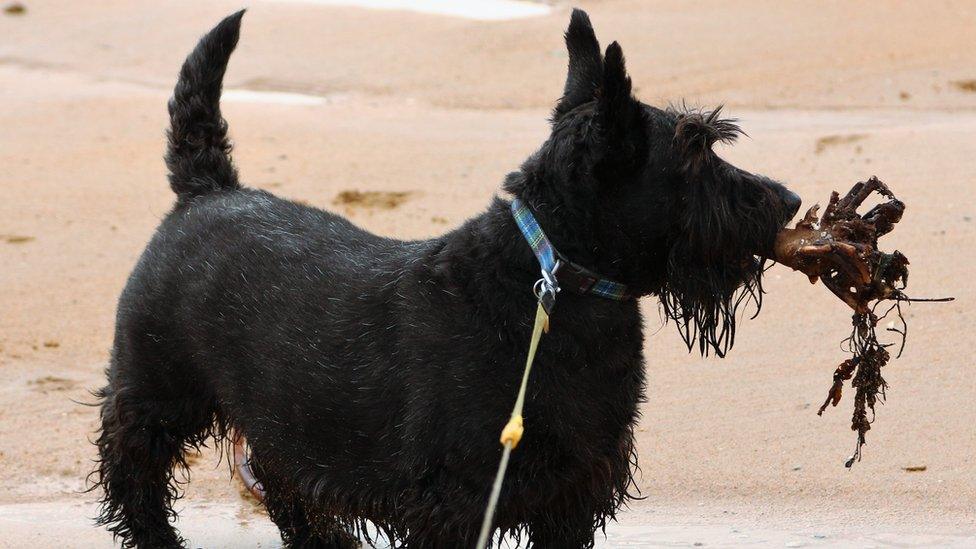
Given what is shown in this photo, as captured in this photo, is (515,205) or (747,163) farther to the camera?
(747,163)

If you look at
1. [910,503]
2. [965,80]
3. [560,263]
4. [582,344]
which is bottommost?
[910,503]

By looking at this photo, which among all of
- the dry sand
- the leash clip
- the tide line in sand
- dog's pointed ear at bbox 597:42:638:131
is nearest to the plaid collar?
the leash clip

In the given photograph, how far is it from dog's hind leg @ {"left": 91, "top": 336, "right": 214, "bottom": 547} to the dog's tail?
67 cm

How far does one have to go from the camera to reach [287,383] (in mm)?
4055

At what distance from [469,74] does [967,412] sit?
331 inches

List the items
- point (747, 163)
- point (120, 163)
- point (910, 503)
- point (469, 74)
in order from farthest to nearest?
point (469, 74) → point (120, 163) → point (747, 163) → point (910, 503)

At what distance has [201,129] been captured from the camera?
491 cm

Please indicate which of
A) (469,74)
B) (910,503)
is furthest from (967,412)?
(469,74)

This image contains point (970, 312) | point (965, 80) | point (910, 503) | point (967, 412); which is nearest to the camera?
point (910, 503)

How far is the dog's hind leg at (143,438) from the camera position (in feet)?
14.9

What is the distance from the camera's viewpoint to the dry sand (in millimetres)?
5363

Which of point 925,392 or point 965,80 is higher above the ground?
point 965,80

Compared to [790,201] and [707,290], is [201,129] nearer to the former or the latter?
[707,290]

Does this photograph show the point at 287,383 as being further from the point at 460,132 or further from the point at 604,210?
the point at 460,132
